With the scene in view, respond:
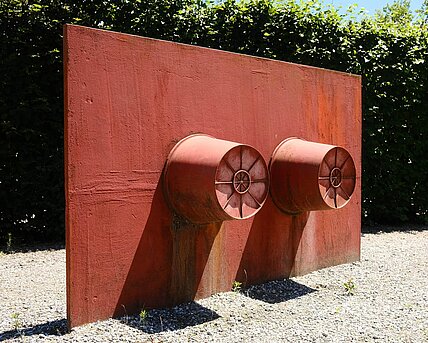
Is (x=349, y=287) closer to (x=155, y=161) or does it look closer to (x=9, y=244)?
(x=155, y=161)

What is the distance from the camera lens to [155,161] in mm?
4891

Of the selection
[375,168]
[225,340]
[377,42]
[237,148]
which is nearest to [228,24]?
[377,42]

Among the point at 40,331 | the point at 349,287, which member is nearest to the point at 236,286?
the point at 349,287

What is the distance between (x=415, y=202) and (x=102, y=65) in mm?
7711

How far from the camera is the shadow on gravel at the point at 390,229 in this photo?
32.0ft

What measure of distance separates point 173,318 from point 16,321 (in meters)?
1.32

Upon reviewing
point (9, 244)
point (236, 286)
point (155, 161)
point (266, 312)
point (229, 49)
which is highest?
point (229, 49)

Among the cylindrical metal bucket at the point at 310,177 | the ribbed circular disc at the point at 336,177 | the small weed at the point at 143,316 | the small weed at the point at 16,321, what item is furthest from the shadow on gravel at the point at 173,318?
the ribbed circular disc at the point at 336,177

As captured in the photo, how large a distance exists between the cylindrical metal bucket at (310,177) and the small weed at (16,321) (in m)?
2.83

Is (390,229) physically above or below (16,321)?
above

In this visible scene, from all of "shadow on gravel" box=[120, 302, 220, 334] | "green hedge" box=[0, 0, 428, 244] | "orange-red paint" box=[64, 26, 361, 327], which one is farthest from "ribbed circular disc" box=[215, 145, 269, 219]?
"green hedge" box=[0, 0, 428, 244]

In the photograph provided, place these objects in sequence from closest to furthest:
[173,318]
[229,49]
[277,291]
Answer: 1. [173,318]
2. [277,291]
3. [229,49]

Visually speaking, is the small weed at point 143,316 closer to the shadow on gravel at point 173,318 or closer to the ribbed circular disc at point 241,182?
the shadow on gravel at point 173,318

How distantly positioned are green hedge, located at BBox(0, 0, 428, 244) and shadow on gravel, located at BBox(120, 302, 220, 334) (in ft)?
12.0
